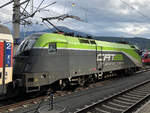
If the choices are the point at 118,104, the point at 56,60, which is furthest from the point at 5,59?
the point at 118,104

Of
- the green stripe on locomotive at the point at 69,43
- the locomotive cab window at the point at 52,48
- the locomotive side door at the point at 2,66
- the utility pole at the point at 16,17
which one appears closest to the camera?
the locomotive side door at the point at 2,66

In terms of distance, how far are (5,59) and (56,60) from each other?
277cm

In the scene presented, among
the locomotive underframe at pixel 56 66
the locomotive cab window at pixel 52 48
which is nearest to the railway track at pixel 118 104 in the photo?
the locomotive underframe at pixel 56 66

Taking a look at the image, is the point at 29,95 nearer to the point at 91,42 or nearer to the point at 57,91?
the point at 57,91

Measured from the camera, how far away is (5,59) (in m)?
7.82

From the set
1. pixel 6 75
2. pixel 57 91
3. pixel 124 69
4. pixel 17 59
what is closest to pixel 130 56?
pixel 124 69

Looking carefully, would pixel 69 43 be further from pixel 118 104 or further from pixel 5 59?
pixel 118 104

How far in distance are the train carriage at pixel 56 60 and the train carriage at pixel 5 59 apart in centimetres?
70

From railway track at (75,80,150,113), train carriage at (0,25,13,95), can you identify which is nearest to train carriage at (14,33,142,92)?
train carriage at (0,25,13,95)

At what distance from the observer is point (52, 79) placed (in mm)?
9320

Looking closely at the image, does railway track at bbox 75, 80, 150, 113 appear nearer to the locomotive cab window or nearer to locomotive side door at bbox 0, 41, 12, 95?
the locomotive cab window

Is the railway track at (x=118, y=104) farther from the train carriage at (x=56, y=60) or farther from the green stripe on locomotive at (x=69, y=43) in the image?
the green stripe on locomotive at (x=69, y=43)

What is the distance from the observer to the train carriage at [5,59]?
25.2 feet

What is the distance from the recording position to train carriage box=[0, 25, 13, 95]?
7688 mm
